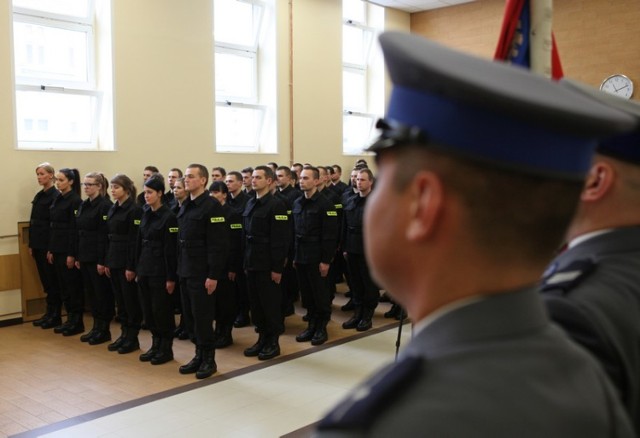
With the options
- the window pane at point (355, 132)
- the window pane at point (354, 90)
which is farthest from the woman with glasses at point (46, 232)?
the window pane at point (354, 90)

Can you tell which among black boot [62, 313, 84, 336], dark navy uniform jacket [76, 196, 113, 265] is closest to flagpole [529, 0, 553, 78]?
dark navy uniform jacket [76, 196, 113, 265]

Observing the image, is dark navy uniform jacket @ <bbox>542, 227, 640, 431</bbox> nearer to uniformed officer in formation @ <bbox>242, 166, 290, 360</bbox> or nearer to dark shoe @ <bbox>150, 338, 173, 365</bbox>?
uniformed officer in formation @ <bbox>242, 166, 290, 360</bbox>

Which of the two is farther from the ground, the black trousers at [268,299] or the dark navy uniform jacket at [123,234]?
the dark navy uniform jacket at [123,234]

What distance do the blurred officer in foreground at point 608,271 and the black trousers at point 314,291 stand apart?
4.84m

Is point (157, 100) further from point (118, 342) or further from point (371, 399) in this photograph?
point (371, 399)

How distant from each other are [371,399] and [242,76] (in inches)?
364

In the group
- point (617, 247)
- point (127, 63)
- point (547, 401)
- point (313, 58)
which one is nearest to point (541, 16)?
point (617, 247)

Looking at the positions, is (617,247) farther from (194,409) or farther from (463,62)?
(194,409)

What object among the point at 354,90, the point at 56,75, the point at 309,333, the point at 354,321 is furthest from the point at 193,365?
the point at 354,90

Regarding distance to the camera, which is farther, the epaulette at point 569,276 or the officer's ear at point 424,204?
the epaulette at point 569,276

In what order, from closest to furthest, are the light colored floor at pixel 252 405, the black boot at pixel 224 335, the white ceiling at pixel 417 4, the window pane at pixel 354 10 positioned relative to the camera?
1. the light colored floor at pixel 252 405
2. the black boot at pixel 224 335
3. the window pane at pixel 354 10
4. the white ceiling at pixel 417 4

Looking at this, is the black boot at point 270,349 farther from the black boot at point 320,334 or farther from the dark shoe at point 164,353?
the dark shoe at point 164,353

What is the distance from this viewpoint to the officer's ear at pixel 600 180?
4.10 feet

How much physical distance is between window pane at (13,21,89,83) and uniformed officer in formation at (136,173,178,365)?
9.68 ft
